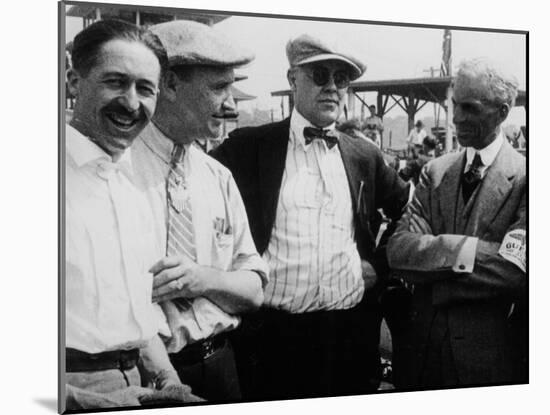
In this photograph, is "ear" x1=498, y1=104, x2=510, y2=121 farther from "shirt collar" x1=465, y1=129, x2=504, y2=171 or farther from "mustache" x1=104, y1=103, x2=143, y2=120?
"mustache" x1=104, y1=103, x2=143, y2=120

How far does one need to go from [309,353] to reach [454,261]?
1.05 metres

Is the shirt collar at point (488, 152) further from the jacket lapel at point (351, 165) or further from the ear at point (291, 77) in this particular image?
the ear at point (291, 77)

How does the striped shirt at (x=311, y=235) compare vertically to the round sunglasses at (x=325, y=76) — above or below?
below

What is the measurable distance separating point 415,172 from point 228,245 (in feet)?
4.20

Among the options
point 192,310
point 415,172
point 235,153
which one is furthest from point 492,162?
point 192,310

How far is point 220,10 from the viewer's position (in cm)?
586

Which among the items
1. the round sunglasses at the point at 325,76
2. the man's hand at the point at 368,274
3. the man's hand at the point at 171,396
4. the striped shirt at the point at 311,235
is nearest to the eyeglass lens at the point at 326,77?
the round sunglasses at the point at 325,76

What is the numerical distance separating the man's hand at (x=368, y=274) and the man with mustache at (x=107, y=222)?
1265 mm

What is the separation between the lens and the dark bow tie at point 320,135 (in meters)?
6.12

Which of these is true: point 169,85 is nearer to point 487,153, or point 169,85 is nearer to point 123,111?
point 123,111

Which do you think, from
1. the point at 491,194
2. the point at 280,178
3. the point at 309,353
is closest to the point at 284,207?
the point at 280,178

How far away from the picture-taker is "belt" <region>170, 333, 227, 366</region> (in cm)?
579

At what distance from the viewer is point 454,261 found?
6.45 meters

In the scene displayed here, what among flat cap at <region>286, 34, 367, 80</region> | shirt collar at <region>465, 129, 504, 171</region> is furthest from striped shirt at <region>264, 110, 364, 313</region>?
shirt collar at <region>465, 129, 504, 171</region>
